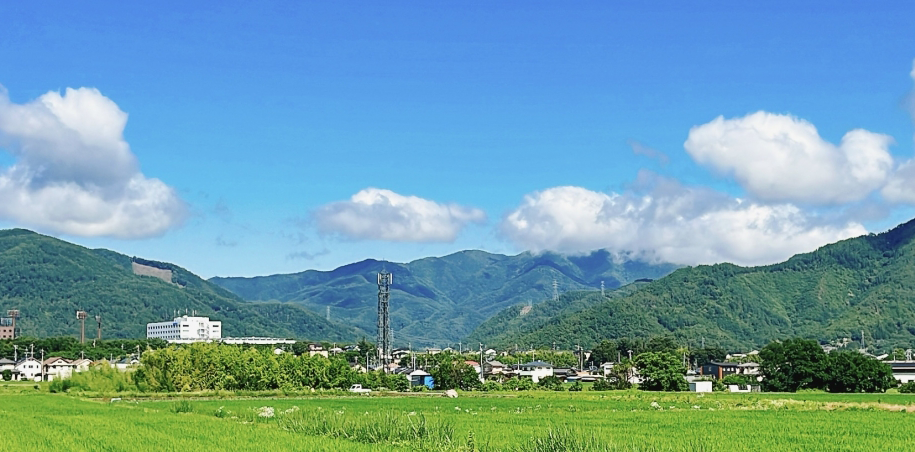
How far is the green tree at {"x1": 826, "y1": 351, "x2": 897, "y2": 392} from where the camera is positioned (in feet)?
203

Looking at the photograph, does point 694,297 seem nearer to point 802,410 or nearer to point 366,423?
point 802,410

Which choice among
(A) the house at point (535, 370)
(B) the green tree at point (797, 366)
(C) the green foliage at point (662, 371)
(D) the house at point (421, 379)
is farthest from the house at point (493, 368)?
(B) the green tree at point (797, 366)

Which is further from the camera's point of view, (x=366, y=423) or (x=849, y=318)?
(x=849, y=318)

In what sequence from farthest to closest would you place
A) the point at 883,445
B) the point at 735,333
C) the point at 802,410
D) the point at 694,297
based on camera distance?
the point at 694,297 < the point at 735,333 < the point at 802,410 < the point at 883,445

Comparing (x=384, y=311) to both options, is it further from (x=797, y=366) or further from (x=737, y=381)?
(x=797, y=366)

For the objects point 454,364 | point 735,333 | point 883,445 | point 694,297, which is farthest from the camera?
point 694,297

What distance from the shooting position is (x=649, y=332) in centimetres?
17738

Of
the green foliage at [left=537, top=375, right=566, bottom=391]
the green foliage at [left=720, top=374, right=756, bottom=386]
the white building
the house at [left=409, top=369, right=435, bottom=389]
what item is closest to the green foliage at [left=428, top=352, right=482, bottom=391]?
the house at [left=409, top=369, right=435, bottom=389]

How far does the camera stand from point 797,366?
207 feet

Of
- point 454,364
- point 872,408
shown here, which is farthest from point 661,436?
point 454,364

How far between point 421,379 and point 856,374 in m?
37.5

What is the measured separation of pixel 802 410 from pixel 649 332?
14400 centimetres

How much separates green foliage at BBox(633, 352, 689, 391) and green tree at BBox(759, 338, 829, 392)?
22.4 feet

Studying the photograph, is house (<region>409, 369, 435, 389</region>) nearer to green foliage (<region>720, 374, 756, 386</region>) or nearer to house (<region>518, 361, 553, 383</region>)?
house (<region>518, 361, 553, 383</region>)
